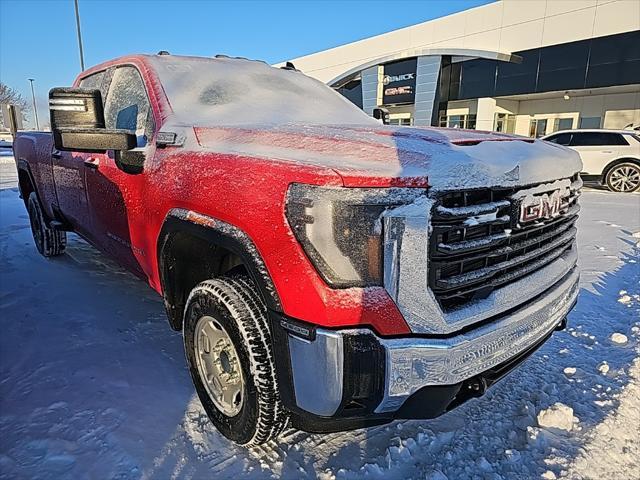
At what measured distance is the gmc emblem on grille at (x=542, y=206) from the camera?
1.77 metres

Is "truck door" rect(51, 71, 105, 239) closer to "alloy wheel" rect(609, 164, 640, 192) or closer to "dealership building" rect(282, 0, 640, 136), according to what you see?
"alloy wheel" rect(609, 164, 640, 192)

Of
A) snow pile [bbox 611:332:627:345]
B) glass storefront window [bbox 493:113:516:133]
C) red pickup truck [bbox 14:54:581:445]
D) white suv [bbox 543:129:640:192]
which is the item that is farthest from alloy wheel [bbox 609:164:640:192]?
glass storefront window [bbox 493:113:516:133]

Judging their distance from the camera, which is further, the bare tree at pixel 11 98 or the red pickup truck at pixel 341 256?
the bare tree at pixel 11 98

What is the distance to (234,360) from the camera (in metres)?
1.91

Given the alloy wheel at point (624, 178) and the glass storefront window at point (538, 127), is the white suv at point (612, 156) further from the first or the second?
the glass storefront window at point (538, 127)

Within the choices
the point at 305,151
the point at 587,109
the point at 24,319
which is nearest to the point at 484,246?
the point at 305,151

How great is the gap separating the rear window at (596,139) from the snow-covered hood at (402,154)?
10652 millimetres

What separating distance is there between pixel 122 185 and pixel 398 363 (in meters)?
2.01

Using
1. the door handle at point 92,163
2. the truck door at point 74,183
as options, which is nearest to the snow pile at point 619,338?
the door handle at point 92,163

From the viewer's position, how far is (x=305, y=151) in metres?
1.68

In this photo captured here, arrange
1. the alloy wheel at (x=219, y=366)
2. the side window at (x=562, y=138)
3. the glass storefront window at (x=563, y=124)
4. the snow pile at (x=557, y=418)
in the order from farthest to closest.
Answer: the glass storefront window at (x=563, y=124)
the side window at (x=562, y=138)
the snow pile at (x=557, y=418)
the alloy wheel at (x=219, y=366)

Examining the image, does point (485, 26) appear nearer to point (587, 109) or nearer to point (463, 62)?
point (463, 62)

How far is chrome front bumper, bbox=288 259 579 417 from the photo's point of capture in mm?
1461

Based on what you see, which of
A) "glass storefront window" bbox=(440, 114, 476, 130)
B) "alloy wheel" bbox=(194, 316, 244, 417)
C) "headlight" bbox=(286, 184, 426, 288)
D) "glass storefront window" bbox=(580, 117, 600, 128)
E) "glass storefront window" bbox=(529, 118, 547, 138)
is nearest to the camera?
"headlight" bbox=(286, 184, 426, 288)
